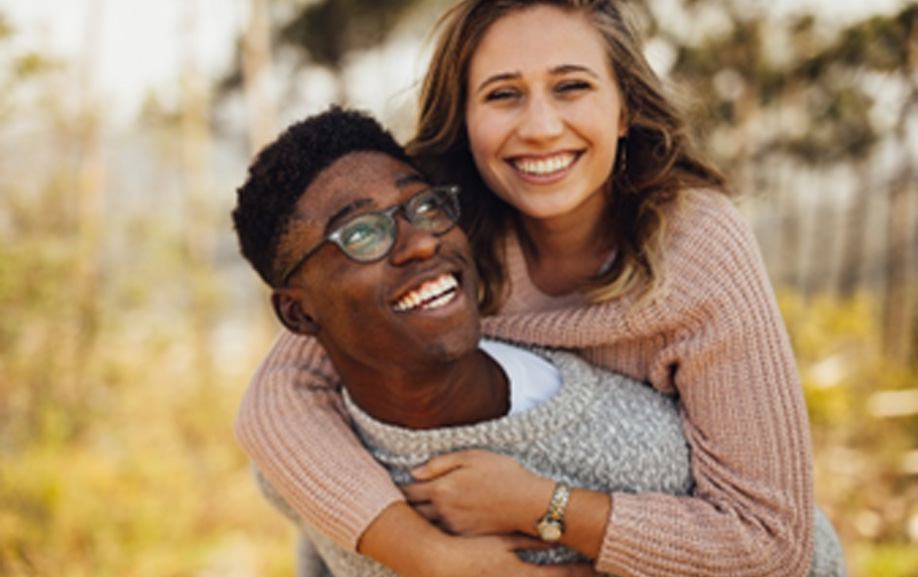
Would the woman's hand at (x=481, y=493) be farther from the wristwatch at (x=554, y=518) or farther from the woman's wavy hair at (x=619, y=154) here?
the woman's wavy hair at (x=619, y=154)

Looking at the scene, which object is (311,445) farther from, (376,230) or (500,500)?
(376,230)

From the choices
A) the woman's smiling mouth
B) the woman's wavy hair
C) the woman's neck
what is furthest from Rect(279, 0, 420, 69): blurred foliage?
the woman's smiling mouth

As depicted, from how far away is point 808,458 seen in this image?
7.66ft

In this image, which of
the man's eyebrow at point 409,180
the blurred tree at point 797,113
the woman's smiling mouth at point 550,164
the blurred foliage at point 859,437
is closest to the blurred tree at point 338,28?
the blurred tree at point 797,113

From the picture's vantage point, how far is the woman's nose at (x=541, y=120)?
2447 mm

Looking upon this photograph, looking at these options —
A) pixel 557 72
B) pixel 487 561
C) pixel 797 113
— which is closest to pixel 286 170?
pixel 557 72

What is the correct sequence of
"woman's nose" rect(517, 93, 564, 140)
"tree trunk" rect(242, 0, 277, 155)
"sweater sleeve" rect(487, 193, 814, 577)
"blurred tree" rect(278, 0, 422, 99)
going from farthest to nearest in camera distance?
"blurred tree" rect(278, 0, 422, 99) < "tree trunk" rect(242, 0, 277, 155) < "woman's nose" rect(517, 93, 564, 140) < "sweater sleeve" rect(487, 193, 814, 577)

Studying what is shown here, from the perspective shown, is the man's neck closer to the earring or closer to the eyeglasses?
the eyeglasses

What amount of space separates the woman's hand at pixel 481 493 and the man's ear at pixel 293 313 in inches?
17.9

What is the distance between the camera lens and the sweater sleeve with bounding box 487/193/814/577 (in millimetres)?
2219

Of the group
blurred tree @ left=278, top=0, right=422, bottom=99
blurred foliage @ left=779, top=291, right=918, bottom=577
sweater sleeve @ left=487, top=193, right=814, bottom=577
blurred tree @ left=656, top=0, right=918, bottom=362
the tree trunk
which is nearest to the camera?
sweater sleeve @ left=487, top=193, right=814, bottom=577

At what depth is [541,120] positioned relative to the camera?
2445mm

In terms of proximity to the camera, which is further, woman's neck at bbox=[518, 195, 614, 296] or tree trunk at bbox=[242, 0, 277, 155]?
tree trunk at bbox=[242, 0, 277, 155]

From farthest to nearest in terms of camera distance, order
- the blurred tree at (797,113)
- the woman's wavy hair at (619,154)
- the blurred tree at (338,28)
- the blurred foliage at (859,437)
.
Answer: the blurred tree at (338,28) < the blurred tree at (797,113) < the blurred foliage at (859,437) < the woman's wavy hair at (619,154)
